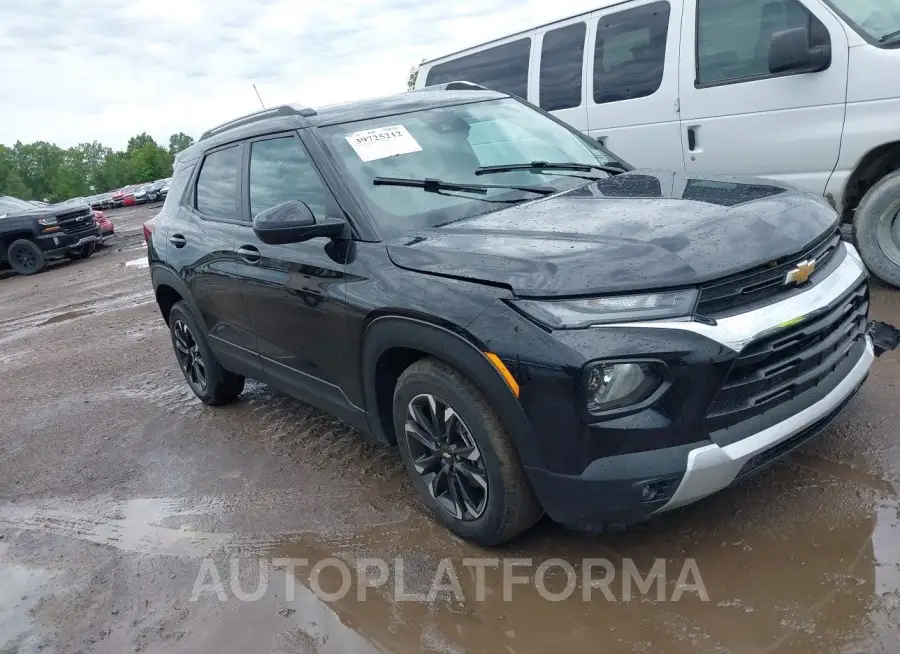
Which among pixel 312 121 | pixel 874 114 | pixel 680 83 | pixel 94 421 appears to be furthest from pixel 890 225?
pixel 94 421

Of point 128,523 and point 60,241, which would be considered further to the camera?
point 60,241

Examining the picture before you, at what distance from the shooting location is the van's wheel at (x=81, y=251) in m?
16.4

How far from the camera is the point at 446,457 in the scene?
10.1 ft

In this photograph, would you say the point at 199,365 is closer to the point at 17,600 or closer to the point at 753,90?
the point at 17,600

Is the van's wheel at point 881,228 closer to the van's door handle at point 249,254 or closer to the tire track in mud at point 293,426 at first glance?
the tire track in mud at point 293,426

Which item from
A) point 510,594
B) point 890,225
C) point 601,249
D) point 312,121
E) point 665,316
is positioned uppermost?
point 312,121

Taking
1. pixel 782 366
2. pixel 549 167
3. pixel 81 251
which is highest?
pixel 549 167

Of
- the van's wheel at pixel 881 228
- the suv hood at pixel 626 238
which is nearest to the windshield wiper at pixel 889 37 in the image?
the van's wheel at pixel 881 228

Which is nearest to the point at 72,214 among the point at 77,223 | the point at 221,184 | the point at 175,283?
the point at 77,223

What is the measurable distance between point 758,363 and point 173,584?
2591 mm

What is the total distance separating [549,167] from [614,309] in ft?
5.15

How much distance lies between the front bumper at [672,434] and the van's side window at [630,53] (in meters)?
3.72

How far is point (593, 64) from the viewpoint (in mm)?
6332

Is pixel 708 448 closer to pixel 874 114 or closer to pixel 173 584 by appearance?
pixel 173 584
